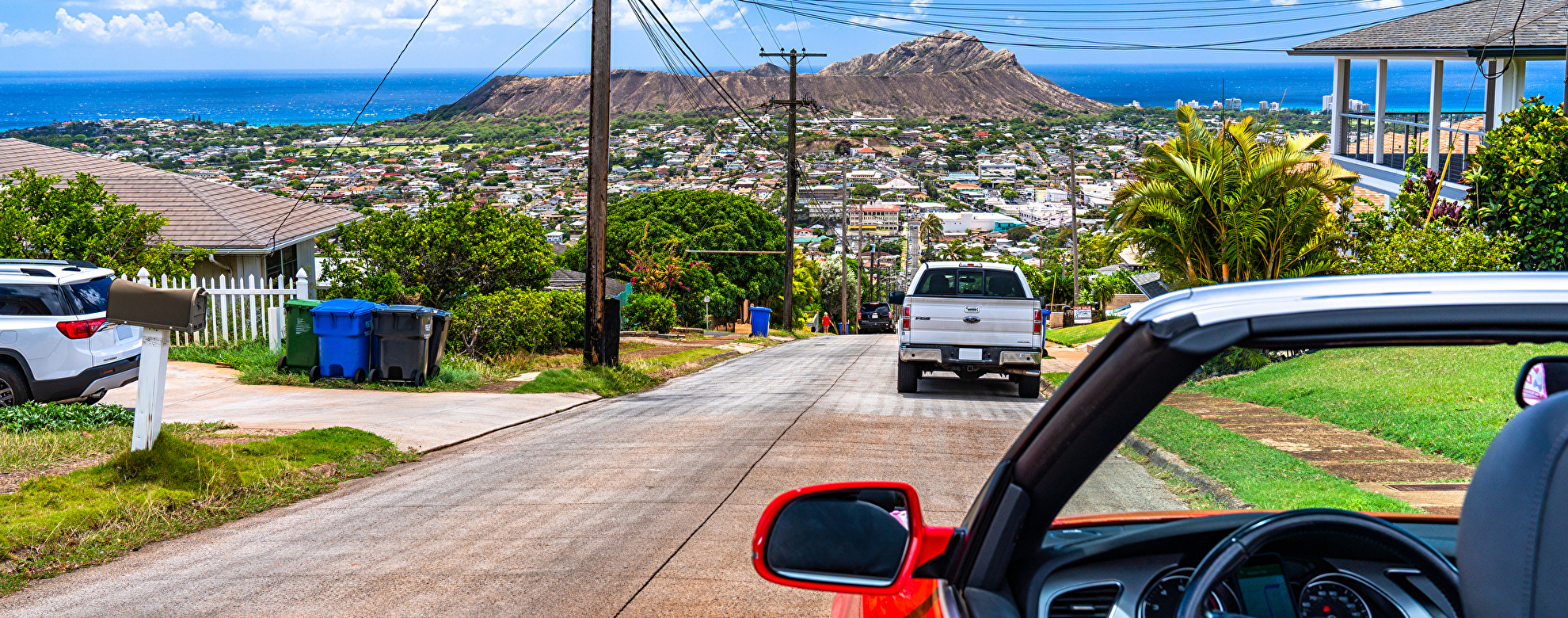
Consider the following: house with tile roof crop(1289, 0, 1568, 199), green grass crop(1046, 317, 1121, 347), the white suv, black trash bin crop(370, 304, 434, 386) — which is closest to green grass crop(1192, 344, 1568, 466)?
the white suv

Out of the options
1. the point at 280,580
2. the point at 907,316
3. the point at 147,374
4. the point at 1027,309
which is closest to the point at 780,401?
the point at 907,316

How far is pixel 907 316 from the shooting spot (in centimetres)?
1549

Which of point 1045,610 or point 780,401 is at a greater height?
point 1045,610

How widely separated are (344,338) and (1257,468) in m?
14.4

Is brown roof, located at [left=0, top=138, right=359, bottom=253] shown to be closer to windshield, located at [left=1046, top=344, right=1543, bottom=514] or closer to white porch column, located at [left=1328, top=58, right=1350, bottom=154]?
windshield, located at [left=1046, top=344, right=1543, bottom=514]

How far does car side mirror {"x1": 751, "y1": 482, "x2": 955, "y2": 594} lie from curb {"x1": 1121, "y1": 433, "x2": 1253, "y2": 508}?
0.43 meters

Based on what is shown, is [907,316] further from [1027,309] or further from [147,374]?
[147,374]

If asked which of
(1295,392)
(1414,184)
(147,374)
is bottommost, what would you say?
(147,374)

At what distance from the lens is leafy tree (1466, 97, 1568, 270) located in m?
14.5

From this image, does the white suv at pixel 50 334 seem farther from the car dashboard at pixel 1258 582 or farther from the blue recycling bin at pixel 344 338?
the car dashboard at pixel 1258 582

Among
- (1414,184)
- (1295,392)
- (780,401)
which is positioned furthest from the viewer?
(1414,184)

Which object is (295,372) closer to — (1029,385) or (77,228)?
(77,228)

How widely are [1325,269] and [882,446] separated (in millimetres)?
11489

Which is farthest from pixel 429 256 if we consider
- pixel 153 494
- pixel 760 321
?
pixel 760 321
